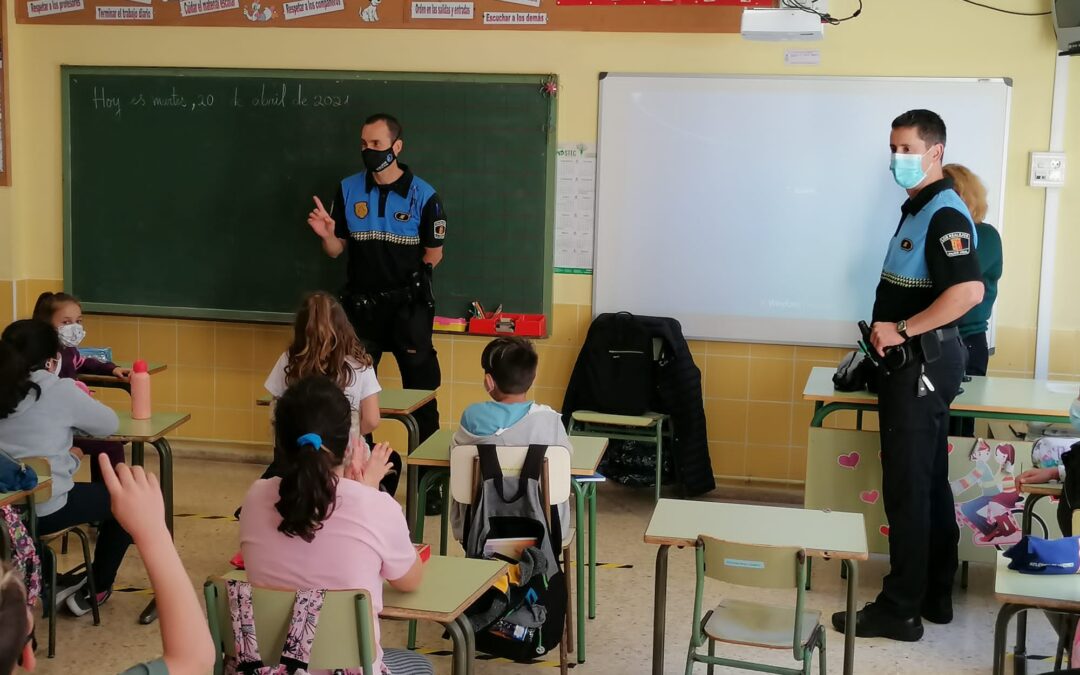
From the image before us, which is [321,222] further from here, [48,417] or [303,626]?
[303,626]

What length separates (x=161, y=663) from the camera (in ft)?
5.31

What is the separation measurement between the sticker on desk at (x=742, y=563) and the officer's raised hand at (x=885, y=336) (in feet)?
4.30

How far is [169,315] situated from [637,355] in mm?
2534

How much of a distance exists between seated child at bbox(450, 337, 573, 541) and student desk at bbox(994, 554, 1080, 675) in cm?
130

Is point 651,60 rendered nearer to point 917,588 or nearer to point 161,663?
point 917,588

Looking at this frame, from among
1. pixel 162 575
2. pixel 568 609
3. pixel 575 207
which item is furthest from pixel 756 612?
pixel 575 207

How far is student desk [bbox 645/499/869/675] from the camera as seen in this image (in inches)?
120

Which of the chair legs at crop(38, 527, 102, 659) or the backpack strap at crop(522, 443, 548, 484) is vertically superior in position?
the backpack strap at crop(522, 443, 548, 484)

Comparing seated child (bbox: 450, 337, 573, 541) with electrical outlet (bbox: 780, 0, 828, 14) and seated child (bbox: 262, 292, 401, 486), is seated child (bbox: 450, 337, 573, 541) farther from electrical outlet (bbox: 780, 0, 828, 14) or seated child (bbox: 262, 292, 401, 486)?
electrical outlet (bbox: 780, 0, 828, 14)

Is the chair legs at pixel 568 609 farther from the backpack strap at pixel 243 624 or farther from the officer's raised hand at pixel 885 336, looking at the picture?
the backpack strap at pixel 243 624

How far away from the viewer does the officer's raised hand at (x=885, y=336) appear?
3922mm

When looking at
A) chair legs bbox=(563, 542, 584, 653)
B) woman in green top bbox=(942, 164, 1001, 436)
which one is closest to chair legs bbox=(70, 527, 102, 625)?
chair legs bbox=(563, 542, 584, 653)

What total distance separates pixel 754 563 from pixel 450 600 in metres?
0.78

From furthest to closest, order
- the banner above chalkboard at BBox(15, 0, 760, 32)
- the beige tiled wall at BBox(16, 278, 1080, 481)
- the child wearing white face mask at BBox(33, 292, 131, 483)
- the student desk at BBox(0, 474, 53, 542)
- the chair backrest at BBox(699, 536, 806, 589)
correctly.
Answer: the beige tiled wall at BBox(16, 278, 1080, 481) → the banner above chalkboard at BBox(15, 0, 760, 32) → the child wearing white face mask at BBox(33, 292, 131, 483) → the student desk at BBox(0, 474, 53, 542) → the chair backrest at BBox(699, 536, 806, 589)
